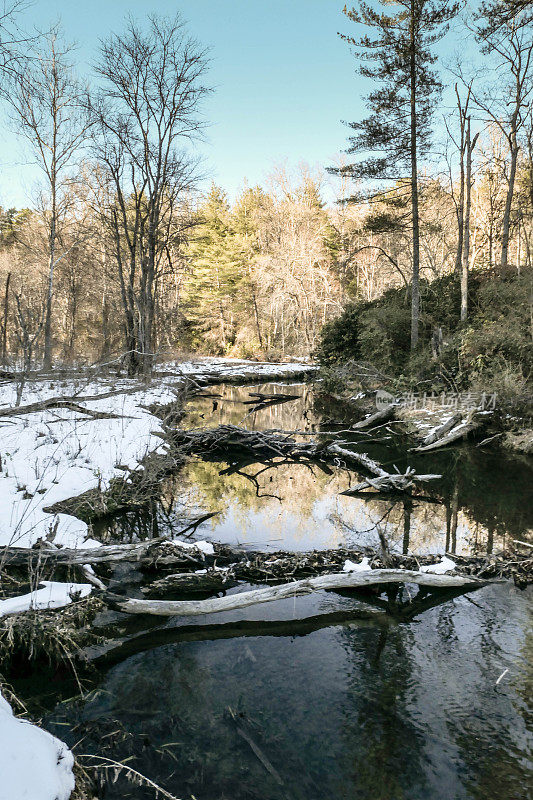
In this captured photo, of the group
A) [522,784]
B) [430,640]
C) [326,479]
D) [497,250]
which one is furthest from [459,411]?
[497,250]

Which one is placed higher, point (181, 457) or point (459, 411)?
point (459, 411)

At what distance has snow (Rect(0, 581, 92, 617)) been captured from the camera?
12.0 ft

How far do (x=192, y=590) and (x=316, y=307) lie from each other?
32363 millimetres

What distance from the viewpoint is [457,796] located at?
9.31 ft

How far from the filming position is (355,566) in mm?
5062

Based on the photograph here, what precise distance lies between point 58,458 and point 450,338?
42.7 feet

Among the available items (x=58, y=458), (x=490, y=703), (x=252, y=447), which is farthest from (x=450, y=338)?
(x=490, y=703)

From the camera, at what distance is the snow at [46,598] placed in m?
3.66

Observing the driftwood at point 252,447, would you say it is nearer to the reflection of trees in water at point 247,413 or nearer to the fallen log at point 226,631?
the reflection of trees in water at point 247,413

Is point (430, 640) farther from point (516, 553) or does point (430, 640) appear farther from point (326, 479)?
point (326, 479)

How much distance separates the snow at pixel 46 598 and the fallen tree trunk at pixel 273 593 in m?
0.27

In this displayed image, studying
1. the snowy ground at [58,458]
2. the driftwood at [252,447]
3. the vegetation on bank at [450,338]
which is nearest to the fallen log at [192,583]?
the snowy ground at [58,458]

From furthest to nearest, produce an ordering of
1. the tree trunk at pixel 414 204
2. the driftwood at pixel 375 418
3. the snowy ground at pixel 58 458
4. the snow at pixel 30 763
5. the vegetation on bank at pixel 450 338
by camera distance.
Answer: the tree trunk at pixel 414 204, the driftwood at pixel 375 418, the vegetation on bank at pixel 450 338, the snowy ground at pixel 58 458, the snow at pixel 30 763

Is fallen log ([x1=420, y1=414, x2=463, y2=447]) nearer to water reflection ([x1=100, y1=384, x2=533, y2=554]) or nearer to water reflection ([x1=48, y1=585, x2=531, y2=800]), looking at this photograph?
water reflection ([x1=100, y1=384, x2=533, y2=554])
